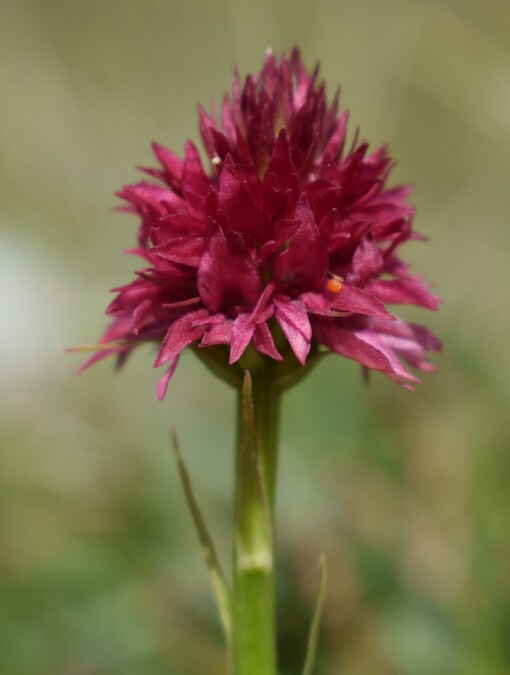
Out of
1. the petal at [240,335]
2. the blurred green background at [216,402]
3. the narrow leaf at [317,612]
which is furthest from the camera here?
the blurred green background at [216,402]

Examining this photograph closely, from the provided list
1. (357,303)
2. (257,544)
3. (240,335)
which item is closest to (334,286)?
(357,303)

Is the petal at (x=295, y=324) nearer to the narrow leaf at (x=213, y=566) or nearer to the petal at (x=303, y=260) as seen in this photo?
the petal at (x=303, y=260)

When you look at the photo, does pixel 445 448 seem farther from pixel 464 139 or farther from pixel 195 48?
pixel 195 48

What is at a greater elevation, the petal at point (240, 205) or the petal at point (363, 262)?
the petal at point (240, 205)

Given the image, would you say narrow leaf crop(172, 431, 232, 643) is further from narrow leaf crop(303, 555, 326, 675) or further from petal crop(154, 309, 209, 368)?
petal crop(154, 309, 209, 368)

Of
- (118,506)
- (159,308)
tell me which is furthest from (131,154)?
(159,308)

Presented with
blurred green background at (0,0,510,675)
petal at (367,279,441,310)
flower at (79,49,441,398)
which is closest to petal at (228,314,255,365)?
flower at (79,49,441,398)

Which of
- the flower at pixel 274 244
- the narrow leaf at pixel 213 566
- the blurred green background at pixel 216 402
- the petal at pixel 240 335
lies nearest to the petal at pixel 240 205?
Result: the flower at pixel 274 244
